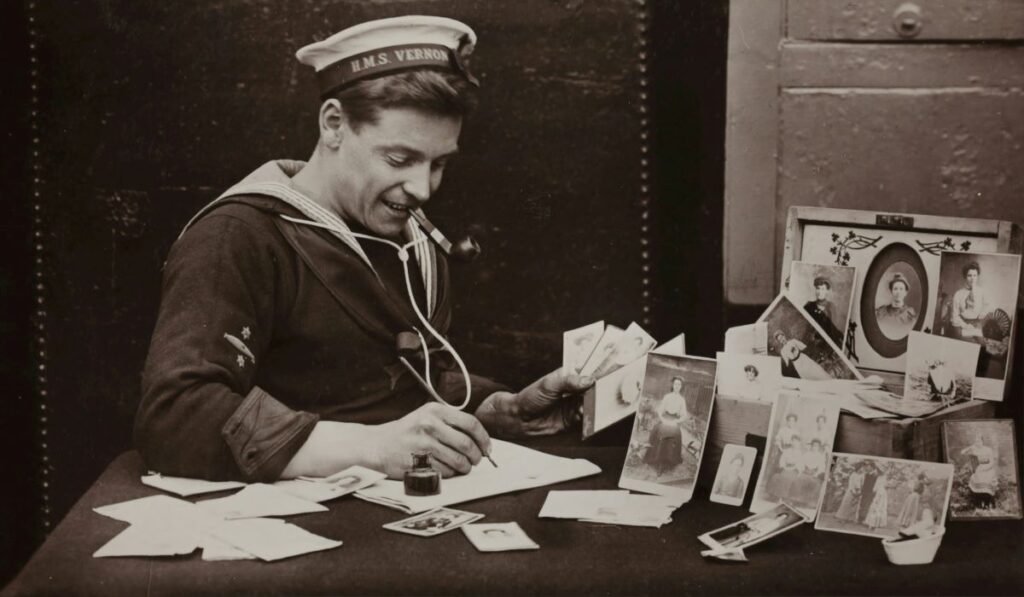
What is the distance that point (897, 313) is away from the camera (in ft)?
7.89

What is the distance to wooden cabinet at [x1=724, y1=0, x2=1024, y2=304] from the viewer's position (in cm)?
265

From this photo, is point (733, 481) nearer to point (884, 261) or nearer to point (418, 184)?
point (884, 261)

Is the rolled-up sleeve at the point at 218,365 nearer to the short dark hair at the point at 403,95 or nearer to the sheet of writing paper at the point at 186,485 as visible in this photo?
the sheet of writing paper at the point at 186,485

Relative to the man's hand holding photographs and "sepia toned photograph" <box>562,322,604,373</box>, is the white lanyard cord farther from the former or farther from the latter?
the man's hand holding photographs

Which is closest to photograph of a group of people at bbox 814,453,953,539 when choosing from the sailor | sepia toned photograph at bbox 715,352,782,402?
sepia toned photograph at bbox 715,352,782,402

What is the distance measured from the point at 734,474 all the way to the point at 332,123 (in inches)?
45.4

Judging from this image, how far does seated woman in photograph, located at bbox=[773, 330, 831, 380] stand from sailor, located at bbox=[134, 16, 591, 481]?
0.45 m

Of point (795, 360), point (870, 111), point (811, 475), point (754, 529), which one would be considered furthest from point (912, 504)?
point (870, 111)

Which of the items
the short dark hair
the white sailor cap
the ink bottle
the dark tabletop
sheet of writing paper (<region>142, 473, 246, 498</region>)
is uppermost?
the white sailor cap

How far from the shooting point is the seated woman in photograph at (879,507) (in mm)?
2018

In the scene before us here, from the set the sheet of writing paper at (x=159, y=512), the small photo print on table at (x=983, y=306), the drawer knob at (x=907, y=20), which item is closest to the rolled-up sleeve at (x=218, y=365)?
the sheet of writing paper at (x=159, y=512)

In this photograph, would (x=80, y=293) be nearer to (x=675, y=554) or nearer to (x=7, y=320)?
(x=7, y=320)

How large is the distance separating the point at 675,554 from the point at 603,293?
0.92 meters

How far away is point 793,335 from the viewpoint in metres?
2.36
